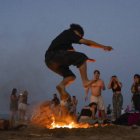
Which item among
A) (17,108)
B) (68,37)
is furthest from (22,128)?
(17,108)

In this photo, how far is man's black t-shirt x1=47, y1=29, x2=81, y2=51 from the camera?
8.10 meters

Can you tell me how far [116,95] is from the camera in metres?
12.9

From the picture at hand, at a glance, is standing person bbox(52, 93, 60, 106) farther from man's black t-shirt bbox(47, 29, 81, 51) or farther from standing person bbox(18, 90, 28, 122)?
man's black t-shirt bbox(47, 29, 81, 51)

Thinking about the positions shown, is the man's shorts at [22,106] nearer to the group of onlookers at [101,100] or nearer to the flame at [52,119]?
the group of onlookers at [101,100]

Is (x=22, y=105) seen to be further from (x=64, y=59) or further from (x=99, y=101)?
(x=64, y=59)

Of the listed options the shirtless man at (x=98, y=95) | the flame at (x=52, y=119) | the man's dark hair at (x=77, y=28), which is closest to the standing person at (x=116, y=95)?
the shirtless man at (x=98, y=95)

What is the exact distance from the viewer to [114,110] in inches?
510

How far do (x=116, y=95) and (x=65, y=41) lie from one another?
5.17 metres

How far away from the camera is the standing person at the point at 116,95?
1272 cm

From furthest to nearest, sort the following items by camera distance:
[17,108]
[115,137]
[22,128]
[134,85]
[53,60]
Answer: [17,108], [134,85], [22,128], [53,60], [115,137]

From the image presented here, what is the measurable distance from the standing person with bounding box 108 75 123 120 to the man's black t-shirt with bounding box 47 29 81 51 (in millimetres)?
4816

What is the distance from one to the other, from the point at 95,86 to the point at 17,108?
20.1 ft

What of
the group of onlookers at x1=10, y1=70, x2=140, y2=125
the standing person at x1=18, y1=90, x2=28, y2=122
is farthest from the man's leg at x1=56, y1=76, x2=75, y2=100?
the standing person at x1=18, y1=90, x2=28, y2=122

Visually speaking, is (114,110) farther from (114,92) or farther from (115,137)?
(115,137)
